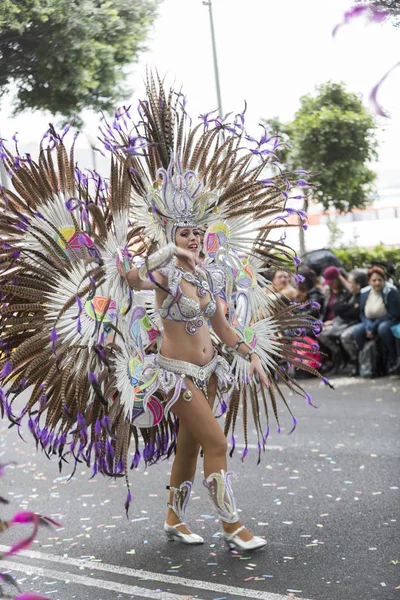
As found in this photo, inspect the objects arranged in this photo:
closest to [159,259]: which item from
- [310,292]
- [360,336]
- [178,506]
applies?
[178,506]

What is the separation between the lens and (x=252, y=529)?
5035mm

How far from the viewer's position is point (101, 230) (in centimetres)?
442

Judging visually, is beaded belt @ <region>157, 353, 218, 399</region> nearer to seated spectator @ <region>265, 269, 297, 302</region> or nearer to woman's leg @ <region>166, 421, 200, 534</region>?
woman's leg @ <region>166, 421, 200, 534</region>

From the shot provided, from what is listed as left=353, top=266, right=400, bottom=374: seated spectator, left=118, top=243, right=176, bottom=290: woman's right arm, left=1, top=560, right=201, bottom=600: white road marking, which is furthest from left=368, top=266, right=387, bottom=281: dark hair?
Answer: left=1, top=560, right=201, bottom=600: white road marking

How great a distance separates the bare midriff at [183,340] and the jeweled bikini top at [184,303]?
0.08 ft

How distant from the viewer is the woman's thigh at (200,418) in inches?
180

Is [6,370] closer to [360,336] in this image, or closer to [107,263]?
[107,263]

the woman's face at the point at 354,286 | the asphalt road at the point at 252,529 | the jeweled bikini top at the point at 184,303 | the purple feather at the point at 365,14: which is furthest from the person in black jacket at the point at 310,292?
the purple feather at the point at 365,14

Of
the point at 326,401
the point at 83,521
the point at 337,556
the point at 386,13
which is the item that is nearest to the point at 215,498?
the point at 337,556

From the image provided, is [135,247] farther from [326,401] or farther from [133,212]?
[326,401]

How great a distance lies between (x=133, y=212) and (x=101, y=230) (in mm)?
441

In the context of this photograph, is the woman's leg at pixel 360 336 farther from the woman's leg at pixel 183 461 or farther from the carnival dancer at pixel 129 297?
the woman's leg at pixel 183 461

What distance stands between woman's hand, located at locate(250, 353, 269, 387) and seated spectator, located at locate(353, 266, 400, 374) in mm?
5577

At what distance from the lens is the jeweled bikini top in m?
4.54
